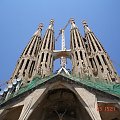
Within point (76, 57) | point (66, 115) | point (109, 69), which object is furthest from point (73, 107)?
point (76, 57)

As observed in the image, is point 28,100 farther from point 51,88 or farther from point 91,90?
point 91,90

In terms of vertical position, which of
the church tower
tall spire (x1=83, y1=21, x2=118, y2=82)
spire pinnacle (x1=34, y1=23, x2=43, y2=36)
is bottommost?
the church tower

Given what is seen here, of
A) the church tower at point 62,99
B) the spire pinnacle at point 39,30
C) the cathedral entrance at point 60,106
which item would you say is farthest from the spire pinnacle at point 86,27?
the cathedral entrance at point 60,106

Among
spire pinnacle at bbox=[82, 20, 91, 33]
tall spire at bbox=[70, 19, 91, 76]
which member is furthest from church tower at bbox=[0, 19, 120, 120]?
spire pinnacle at bbox=[82, 20, 91, 33]

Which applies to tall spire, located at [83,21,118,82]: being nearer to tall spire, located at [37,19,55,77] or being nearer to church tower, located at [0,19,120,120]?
church tower, located at [0,19,120,120]

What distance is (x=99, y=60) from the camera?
98.0 feet

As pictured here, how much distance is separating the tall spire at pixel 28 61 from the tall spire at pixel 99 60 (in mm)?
6475

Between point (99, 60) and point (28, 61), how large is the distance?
7.96 meters

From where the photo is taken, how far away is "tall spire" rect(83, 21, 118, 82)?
89.1ft

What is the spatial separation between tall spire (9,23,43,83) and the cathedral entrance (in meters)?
7.41

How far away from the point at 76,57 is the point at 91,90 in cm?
1293

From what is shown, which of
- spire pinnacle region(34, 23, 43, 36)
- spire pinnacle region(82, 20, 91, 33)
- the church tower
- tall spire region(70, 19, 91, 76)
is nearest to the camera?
the church tower

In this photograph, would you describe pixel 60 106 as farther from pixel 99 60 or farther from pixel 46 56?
pixel 46 56

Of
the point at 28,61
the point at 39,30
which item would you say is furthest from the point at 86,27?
the point at 28,61
